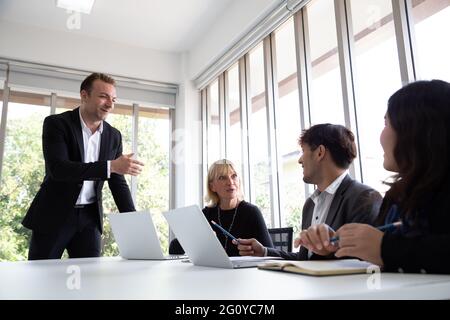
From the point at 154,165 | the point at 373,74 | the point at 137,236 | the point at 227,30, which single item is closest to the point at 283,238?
the point at 137,236

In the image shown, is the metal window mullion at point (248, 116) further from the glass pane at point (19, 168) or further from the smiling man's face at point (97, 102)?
the glass pane at point (19, 168)

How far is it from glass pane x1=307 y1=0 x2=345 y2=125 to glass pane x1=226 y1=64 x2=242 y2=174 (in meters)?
0.99

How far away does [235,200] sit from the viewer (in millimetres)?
2383

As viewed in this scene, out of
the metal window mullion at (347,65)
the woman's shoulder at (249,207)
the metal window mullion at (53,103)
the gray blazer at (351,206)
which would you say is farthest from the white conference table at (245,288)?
the metal window mullion at (53,103)

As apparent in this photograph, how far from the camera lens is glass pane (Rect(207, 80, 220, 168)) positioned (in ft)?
12.9

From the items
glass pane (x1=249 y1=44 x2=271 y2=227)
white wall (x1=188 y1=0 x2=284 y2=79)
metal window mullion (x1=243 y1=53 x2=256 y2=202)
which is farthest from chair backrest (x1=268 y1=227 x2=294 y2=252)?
white wall (x1=188 y1=0 x2=284 y2=79)

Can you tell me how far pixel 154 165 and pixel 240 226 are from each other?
2.16 metres

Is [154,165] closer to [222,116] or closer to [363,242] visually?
[222,116]

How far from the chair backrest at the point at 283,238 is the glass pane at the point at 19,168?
2.46m

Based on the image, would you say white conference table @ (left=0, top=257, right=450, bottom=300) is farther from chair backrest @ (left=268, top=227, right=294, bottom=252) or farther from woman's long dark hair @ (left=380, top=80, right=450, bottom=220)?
chair backrest @ (left=268, top=227, right=294, bottom=252)

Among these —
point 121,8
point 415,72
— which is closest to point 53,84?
point 121,8

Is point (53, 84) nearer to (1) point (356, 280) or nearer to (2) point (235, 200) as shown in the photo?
(2) point (235, 200)

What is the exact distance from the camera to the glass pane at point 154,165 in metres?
4.02

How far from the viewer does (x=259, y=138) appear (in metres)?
3.15
